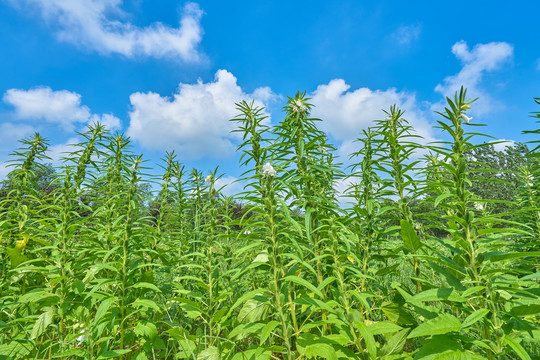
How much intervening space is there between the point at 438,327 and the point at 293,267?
0.93m

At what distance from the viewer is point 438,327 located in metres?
1.29

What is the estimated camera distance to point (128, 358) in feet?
7.67

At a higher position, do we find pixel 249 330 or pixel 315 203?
pixel 315 203

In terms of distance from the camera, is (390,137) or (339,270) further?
(390,137)

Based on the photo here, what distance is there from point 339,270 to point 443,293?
1.94ft

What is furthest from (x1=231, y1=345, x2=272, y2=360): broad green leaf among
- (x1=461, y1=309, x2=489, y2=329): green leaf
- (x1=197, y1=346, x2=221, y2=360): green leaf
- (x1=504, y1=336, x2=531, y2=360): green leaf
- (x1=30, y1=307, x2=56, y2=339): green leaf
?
(x1=30, y1=307, x2=56, y2=339): green leaf

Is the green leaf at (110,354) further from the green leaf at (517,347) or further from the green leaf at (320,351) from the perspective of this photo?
the green leaf at (517,347)

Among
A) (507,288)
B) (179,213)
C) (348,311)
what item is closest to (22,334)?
(179,213)

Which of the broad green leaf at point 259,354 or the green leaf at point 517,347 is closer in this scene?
the green leaf at point 517,347

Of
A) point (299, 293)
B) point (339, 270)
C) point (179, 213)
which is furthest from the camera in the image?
point (179, 213)

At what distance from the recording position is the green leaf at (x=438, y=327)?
1.26 meters

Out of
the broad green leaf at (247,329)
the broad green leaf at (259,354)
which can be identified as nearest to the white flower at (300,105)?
the broad green leaf at (247,329)

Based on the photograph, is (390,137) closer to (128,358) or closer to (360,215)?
(360,215)

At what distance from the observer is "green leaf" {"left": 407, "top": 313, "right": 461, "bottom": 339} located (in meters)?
1.26
